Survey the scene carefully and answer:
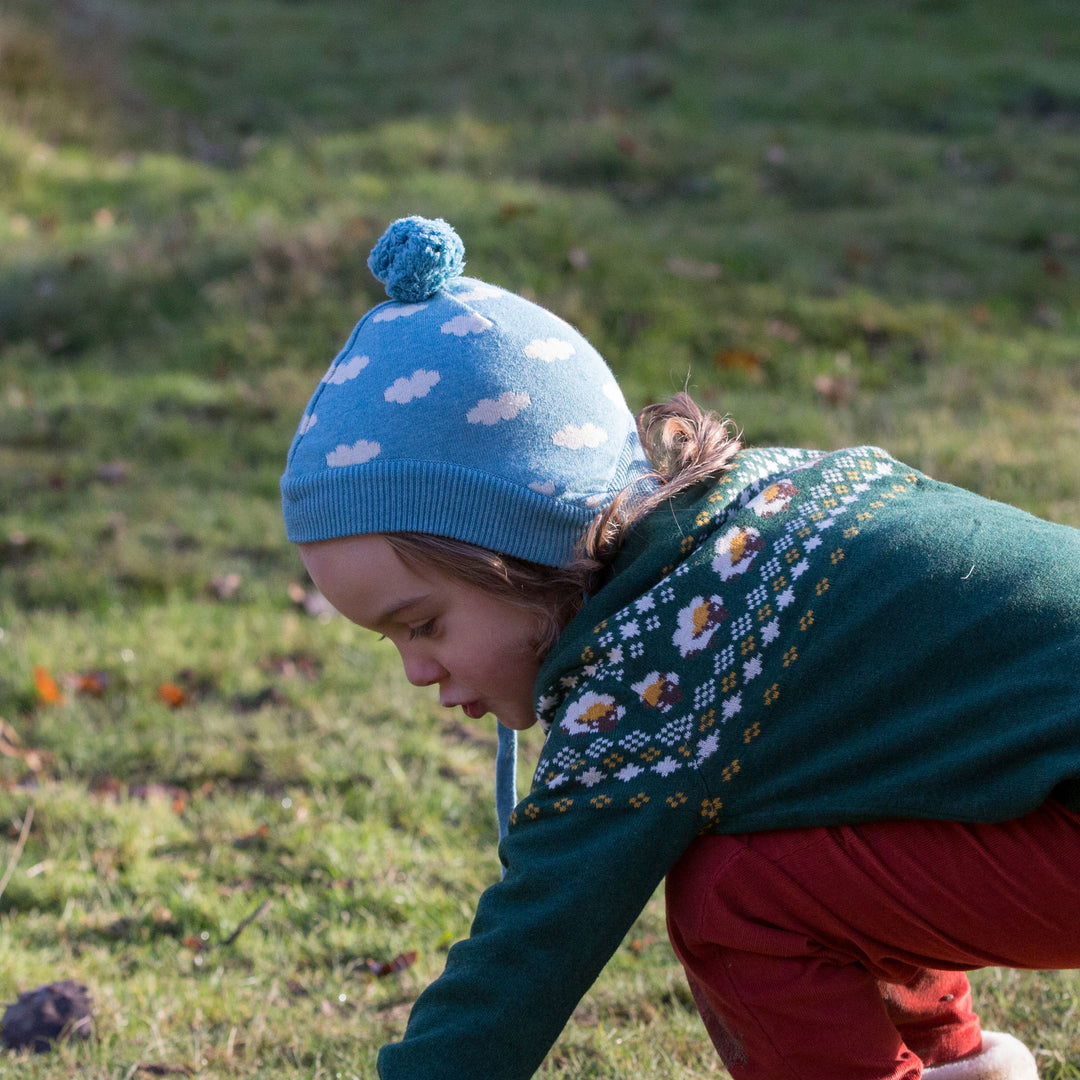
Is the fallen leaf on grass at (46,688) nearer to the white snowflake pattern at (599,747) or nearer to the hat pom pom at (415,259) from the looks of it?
the hat pom pom at (415,259)

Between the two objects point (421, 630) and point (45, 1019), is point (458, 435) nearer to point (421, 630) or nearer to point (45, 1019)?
point (421, 630)

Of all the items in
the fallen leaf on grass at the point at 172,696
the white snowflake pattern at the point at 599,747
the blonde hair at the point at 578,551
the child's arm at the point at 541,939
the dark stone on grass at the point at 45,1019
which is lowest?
the fallen leaf on grass at the point at 172,696

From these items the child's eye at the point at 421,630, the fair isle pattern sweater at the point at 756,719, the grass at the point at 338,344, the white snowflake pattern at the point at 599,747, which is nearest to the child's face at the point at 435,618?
the child's eye at the point at 421,630

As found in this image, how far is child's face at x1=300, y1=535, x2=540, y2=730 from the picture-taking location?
1.93m

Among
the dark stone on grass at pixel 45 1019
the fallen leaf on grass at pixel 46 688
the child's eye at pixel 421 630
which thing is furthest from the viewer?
the fallen leaf on grass at pixel 46 688

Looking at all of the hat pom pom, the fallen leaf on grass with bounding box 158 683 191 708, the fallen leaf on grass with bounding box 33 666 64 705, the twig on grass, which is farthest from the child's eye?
the fallen leaf on grass with bounding box 33 666 64 705

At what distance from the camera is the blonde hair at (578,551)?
189cm

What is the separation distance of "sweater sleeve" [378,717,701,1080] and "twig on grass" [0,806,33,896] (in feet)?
4.71

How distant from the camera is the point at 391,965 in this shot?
2.53m

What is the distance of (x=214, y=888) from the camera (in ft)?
9.23

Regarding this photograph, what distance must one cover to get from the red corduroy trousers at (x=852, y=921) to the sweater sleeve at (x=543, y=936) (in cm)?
12

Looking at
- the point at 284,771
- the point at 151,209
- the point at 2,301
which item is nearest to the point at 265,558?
the point at 284,771

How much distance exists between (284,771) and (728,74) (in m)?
9.21

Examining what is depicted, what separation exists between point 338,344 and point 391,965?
3967 mm
